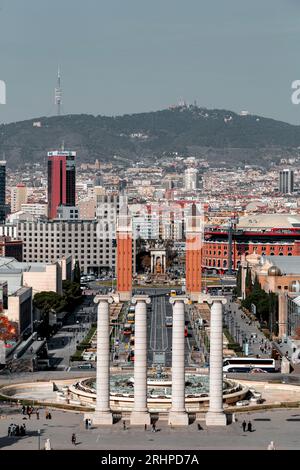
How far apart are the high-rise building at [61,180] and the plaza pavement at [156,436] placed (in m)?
98.0

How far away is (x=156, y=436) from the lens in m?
28.0

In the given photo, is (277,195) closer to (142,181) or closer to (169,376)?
(142,181)

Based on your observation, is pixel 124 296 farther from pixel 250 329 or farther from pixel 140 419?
pixel 140 419

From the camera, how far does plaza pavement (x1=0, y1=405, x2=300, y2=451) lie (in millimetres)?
27016

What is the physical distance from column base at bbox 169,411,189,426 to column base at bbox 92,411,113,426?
1.20 metres

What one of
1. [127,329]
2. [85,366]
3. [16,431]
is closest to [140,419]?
[16,431]

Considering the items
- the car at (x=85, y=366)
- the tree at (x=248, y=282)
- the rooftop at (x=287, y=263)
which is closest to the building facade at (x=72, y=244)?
the rooftop at (x=287, y=263)

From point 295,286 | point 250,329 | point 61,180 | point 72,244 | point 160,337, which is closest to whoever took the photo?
point 160,337

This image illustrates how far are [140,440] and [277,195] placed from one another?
169 meters

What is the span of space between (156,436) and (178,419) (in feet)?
4.23

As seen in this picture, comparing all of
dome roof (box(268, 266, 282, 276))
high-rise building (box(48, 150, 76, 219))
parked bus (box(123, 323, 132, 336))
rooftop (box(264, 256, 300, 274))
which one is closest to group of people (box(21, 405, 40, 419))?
parked bus (box(123, 323, 132, 336))
